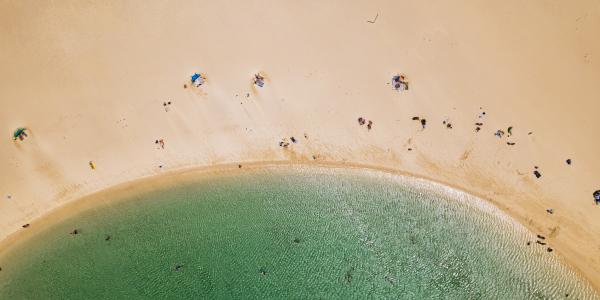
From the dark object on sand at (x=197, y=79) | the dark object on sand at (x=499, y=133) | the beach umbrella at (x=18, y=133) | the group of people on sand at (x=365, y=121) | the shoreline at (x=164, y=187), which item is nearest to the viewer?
the dark object on sand at (x=499, y=133)

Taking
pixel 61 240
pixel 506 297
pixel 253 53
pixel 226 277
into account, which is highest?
pixel 253 53

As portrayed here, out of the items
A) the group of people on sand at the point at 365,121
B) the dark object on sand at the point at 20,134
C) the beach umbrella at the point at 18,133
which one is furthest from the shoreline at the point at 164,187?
the beach umbrella at the point at 18,133

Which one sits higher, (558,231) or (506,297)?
(558,231)

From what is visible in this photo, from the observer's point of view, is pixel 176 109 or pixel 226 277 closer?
pixel 226 277

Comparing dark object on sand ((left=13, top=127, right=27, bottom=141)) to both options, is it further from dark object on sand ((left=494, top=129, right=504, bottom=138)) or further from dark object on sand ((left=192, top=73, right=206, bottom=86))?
dark object on sand ((left=494, top=129, right=504, bottom=138))

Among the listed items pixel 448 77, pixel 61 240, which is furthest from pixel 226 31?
pixel 61 240

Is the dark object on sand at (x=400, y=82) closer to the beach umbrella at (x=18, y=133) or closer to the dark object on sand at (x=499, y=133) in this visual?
the dark object on sand at (x=499, y=133)

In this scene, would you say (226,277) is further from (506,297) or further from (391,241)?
(506,297)
